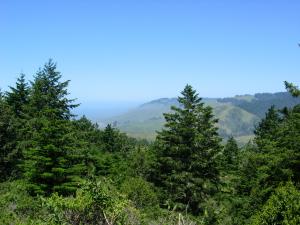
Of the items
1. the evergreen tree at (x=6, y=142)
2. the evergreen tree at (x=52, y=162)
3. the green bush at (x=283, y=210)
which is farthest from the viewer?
the evergreen tree at (x=6, y=142)

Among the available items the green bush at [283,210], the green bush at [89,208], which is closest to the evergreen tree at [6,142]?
the green bush at [89,208]

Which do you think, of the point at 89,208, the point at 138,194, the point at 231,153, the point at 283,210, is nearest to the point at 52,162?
the point at 138,194

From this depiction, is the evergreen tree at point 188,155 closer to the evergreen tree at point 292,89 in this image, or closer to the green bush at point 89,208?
the evergreen tree at point 292,89

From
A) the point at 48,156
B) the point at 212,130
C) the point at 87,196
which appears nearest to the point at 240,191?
the point at 212,130

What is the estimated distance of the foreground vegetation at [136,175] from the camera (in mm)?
16547

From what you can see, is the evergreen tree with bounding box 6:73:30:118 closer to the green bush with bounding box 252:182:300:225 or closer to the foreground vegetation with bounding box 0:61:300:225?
the foreground vegetation with bounding box 0:61:300:225

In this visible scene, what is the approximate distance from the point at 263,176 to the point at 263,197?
5.04ft

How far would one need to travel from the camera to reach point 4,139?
38375 mm

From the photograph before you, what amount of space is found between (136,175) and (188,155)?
578 cm

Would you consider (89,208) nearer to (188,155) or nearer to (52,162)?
(52,162)

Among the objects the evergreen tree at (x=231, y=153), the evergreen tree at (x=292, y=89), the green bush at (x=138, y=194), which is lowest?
the evergreen tree at (x=231, y=153)

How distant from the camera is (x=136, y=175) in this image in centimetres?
4272

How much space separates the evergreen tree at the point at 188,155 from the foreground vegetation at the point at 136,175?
104 millimetres

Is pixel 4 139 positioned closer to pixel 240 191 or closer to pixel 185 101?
pixel 185 101
